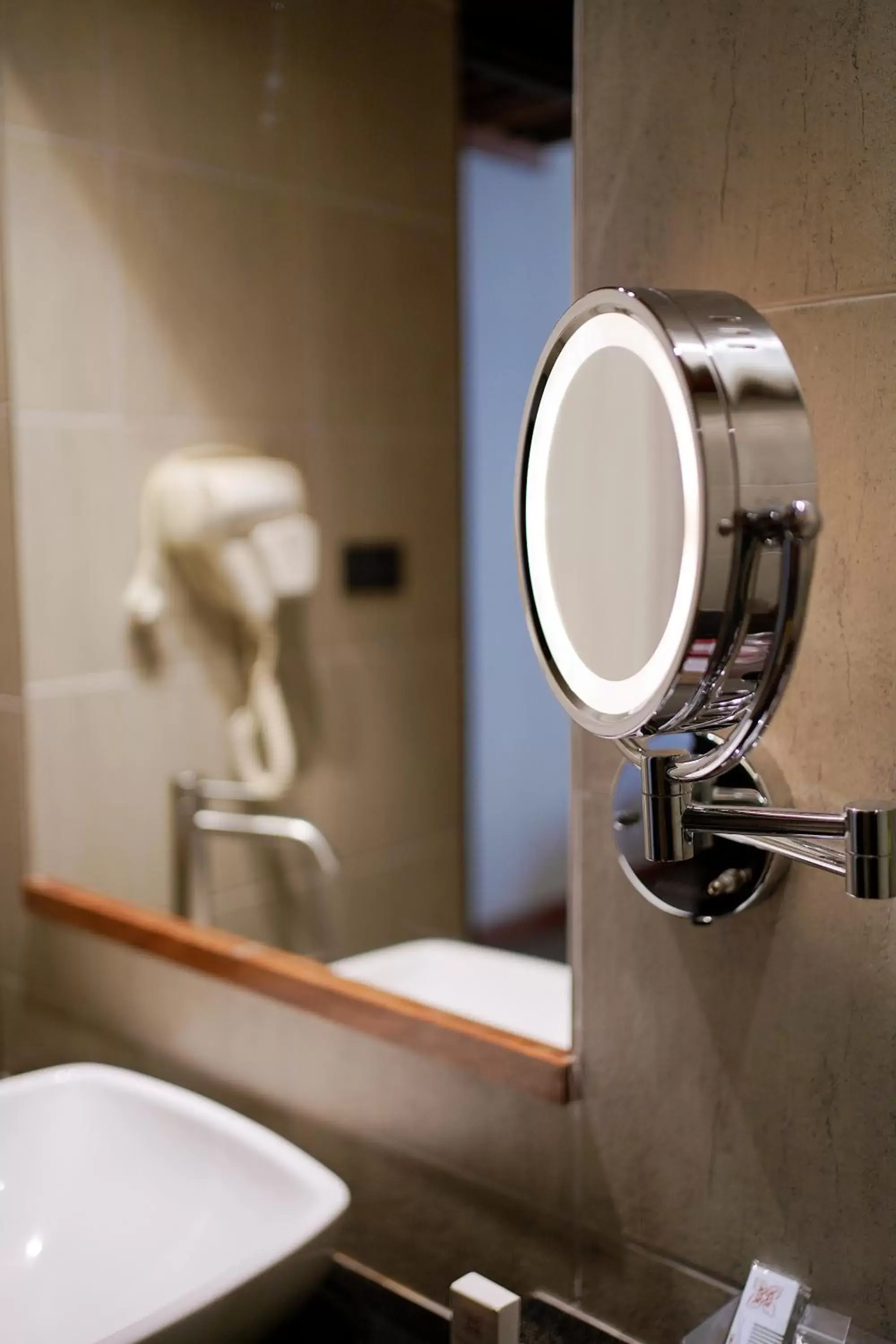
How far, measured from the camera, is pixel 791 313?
31.0 inches

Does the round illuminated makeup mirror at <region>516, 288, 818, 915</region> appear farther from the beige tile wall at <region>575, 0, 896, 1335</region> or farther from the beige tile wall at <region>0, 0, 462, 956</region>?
the beige tile wall at <region>0, 0, 462, 956</region>

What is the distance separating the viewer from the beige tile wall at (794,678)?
76 cm

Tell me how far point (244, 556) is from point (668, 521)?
889 millimetres

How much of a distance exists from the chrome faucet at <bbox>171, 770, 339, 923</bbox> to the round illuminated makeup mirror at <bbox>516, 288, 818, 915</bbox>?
0.78 meters

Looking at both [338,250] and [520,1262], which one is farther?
[338,250]

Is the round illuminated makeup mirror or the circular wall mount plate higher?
the round illuminated makeup mirror

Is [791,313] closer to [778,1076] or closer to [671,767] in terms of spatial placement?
[671,767]

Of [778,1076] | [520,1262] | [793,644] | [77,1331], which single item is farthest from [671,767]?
[77,1331]

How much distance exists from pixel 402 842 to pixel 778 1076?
0.65 m

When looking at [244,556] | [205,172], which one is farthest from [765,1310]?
[205,172]

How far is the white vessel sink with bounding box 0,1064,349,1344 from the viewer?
0.92m

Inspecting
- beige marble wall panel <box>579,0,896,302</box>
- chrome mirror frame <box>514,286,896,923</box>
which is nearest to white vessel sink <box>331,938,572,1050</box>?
chrome mirror frame <box>514,286,896,923</box>

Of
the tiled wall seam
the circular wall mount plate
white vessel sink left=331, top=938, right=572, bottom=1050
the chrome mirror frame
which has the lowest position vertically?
white vessel sink left=331, top=938, right=572, bottom=1050

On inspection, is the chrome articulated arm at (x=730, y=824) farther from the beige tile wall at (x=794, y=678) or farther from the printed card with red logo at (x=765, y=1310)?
the printed card with red logo at (x=765, y=1310)
